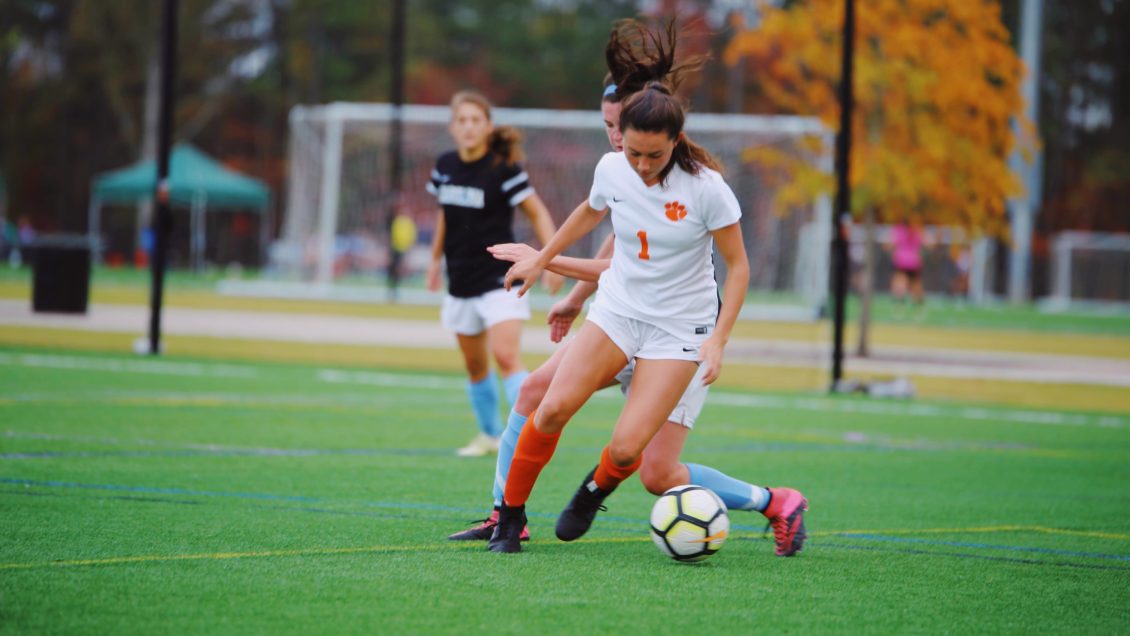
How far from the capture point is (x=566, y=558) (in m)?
6.28

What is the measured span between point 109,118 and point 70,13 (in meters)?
5.12

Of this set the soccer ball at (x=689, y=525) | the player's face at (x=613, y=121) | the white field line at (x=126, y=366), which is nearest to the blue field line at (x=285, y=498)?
the soccer ball at (x=689, y=525)

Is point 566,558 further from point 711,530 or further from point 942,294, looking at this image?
point 942,294

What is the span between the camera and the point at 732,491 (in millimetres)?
6676

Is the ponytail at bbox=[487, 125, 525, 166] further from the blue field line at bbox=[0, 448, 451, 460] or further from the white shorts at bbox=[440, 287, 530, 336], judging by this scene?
the blue field line at bbox=[0, 448, 451, 460]

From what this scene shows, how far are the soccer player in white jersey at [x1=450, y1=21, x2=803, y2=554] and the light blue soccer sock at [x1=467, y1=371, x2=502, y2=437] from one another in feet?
10.4

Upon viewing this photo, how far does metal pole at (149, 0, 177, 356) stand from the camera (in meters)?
17.2

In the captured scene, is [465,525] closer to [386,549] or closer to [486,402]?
[386,549]

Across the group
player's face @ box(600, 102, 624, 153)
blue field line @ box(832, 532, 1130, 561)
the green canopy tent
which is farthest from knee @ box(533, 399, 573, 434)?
the green canopy tent

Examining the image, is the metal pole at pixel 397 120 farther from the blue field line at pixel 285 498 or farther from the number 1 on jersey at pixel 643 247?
the number 1 on jersey at pixel 643 247

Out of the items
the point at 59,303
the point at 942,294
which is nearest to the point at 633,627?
the point at 59,303

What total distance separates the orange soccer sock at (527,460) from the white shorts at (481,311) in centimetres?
330

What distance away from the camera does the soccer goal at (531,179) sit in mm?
33375

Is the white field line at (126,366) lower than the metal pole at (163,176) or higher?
lower
